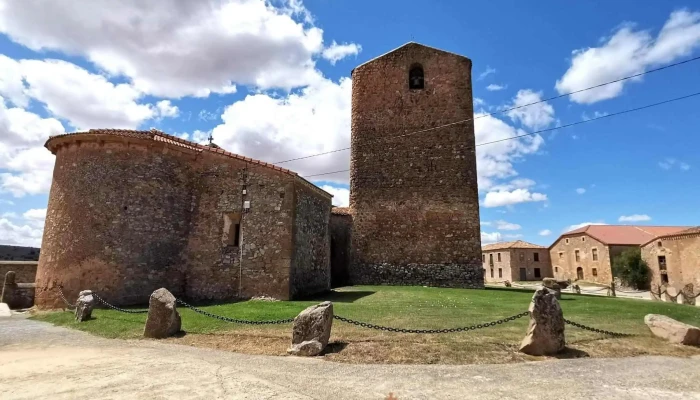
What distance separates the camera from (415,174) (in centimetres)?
2100

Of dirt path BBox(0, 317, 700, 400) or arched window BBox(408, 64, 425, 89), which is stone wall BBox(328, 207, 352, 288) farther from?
dirt path BBox(0, 317, 700, 400)

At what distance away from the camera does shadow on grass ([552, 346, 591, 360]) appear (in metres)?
7.22

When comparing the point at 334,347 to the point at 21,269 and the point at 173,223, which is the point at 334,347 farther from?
the point at 21,269

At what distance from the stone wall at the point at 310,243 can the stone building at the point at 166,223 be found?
0.07 metres

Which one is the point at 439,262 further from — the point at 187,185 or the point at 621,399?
the point at 621,399

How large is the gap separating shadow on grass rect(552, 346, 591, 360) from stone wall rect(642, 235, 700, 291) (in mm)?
30103

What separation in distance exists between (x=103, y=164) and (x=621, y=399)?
14930 mm

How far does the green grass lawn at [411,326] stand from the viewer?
23.7 ft

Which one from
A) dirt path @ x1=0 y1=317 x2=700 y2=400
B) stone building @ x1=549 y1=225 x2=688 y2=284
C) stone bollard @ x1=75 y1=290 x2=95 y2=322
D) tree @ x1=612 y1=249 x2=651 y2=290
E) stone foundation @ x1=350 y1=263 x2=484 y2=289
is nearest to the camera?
dirt path @ x1=0 y1=317 x2=700 y2=400

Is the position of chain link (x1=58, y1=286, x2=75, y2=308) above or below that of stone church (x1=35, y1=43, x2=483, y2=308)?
below

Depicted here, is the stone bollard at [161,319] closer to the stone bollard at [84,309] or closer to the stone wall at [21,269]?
the stone bollard at [84,309]

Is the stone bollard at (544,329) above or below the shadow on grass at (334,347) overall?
above

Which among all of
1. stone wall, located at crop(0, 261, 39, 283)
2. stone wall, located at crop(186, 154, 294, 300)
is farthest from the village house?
stone wall, located at crop(0, 261, 39, 283)

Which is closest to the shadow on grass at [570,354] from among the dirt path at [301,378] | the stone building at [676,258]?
the dirt path at [301,378]
